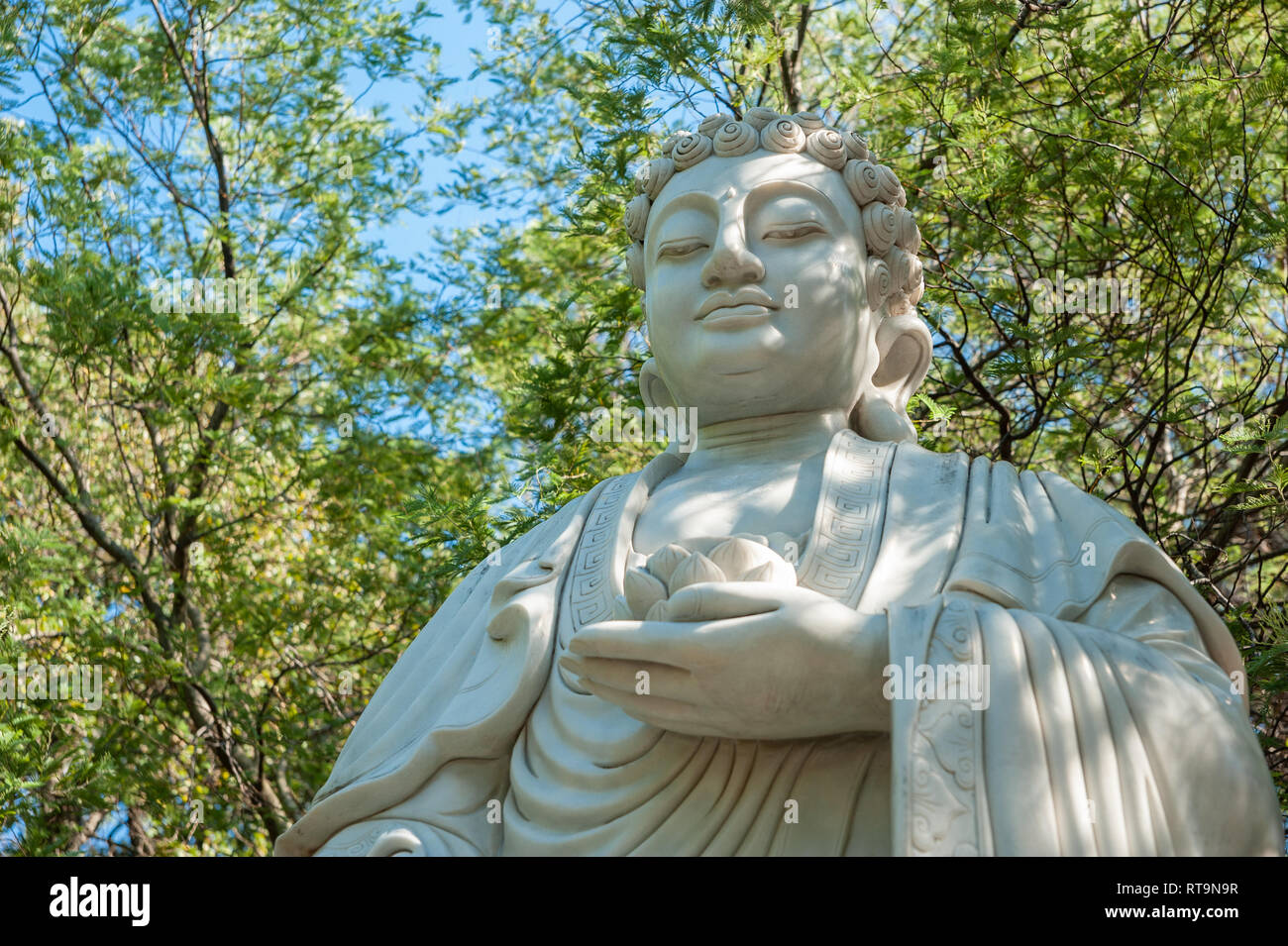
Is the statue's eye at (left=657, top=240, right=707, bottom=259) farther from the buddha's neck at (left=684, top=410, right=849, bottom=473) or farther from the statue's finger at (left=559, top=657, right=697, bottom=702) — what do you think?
the statue's finger at (left=559, top=657, right=697, bottom=702)

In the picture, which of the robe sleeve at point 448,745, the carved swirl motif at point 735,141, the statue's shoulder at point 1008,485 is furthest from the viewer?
the carved swirl motif at point 735,141

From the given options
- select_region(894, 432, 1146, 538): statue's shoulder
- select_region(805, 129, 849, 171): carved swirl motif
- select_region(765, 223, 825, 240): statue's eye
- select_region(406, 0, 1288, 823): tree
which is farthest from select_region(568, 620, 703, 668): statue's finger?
select_region(406, 0, 1288, 823): tree

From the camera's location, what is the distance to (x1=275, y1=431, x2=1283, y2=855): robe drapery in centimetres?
342

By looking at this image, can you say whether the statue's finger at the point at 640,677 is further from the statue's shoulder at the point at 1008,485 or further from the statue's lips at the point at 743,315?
the statue's lips at the point at 743,315

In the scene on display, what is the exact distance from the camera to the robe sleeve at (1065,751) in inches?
132

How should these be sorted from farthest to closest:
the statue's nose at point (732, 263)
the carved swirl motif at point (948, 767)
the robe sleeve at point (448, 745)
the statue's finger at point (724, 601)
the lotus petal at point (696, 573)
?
1. the statue's nose at point (732, 263)
2. the robe sleeve at point (448, 745)
3. the lotus petal at point (696, 573)
4. the statue's finger at point (724, 601)
5. the carved swirl motif at point (948, 767)

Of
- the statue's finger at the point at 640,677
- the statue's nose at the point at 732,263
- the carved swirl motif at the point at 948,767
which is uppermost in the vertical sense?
the statue's nose at the point at 732,263

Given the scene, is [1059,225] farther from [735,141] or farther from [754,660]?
[754,660]

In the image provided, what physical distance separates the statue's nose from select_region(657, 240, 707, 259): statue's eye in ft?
0.40

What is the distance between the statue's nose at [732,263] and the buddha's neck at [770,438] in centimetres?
39

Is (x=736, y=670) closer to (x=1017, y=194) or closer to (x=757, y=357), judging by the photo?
(x=757, y=357)

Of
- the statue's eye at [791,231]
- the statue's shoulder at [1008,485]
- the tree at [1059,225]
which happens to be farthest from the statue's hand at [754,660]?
the tree at [1059,225]

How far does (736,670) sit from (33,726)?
516 centimetres
